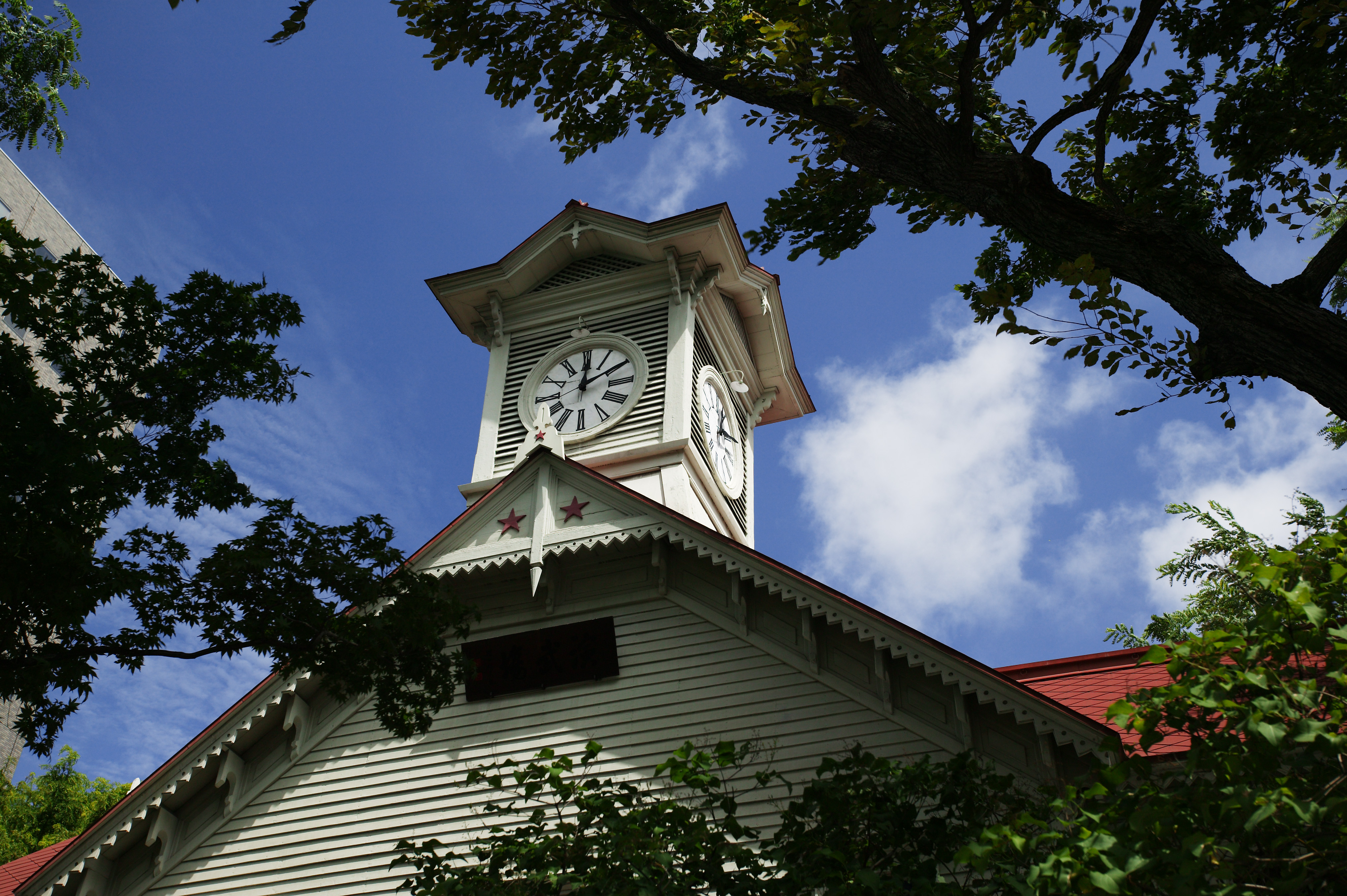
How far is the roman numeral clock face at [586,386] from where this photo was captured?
52.7ft

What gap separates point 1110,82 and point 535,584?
7.55 m

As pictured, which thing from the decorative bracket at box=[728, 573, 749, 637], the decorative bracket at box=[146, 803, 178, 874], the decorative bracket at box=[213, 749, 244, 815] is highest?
the decorative bracket at box=[728, 573, 749, 637]

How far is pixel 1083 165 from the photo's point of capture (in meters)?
9.98

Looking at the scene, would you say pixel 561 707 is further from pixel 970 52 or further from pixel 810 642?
pixel 970 52

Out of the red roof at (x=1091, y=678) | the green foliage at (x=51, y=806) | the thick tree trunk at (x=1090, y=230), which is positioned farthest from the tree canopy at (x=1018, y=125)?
the green foliage at (x=51, y=806)

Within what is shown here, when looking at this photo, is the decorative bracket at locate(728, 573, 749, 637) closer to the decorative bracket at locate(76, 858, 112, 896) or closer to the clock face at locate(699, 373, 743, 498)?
the clock face at locate(699, 373, 743, 498)

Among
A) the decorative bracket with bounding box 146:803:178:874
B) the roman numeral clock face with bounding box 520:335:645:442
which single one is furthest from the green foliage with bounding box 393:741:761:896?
the roman numeral clock face with bounding box 520:335:645:442

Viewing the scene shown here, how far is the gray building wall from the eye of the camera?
41.2 metres

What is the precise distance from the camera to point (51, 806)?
2948 cm

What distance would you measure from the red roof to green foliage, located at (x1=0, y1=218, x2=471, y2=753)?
657 cm

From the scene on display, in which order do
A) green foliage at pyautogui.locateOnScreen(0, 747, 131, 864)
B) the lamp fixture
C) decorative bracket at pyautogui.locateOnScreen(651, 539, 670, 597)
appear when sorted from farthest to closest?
1. green foliage at pyautogui.locateOnScreen(0, 747, 131, 864)
2. the lamp fixture
3. decorative bracket at pyautogui.locateOnScreen(651, 539, 670, 597)

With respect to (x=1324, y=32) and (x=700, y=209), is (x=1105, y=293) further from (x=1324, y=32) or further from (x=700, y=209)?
(x=700, y=209)

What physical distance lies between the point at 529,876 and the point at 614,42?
723cm

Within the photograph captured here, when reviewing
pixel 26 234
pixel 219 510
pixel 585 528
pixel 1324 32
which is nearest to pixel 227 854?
pixel 219 510
